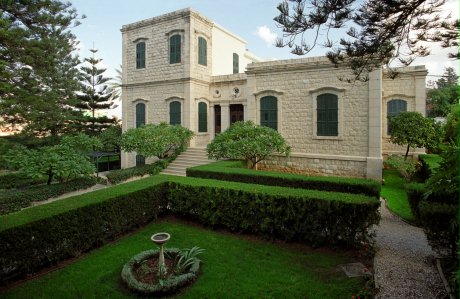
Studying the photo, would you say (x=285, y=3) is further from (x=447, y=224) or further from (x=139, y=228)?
(x=139, y=228)

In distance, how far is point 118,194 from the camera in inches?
259

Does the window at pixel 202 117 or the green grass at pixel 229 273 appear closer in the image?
the green grass at pixel 229 273

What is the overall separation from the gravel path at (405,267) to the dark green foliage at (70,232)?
5155mm

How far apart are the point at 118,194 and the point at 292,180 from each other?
15.7 feet

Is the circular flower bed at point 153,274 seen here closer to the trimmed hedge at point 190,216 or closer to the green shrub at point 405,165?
the trimmed hedge at point 190,216

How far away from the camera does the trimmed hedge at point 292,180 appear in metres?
7.56

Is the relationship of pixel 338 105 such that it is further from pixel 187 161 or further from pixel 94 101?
pixel 94 101

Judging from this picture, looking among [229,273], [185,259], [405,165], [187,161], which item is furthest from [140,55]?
[229,273]

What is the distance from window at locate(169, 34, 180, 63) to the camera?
16.5 metres

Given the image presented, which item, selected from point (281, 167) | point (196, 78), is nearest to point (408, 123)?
point (281, 167)

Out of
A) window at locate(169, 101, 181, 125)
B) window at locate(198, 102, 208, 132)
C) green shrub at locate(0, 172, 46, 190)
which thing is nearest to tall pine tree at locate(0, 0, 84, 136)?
green shrub at locate(0, 172, 46, 190)

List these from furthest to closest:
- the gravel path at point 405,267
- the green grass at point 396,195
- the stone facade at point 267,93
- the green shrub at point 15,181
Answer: the green shrub at point 15,181
the stone facade at point 267,93
the green grass at point 396,195
the gravel path at point 405,267

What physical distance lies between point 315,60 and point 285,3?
889 centimetres

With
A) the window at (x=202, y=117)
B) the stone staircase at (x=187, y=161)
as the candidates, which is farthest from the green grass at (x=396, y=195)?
the window at (x=202, y=117)
